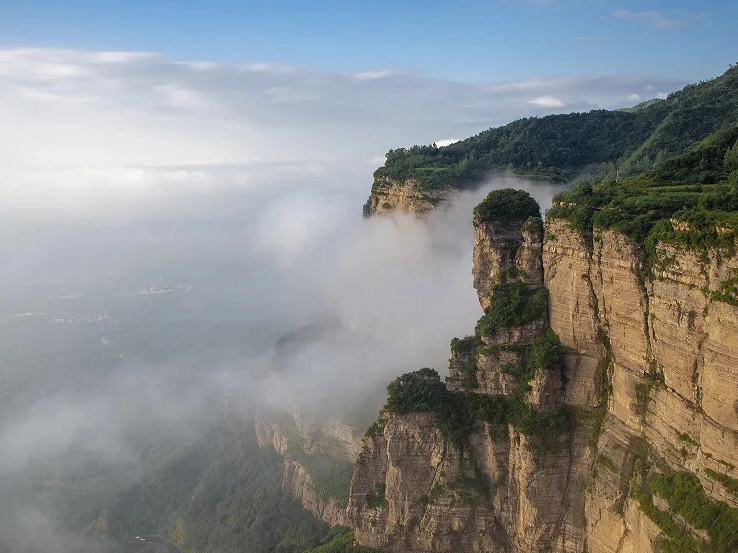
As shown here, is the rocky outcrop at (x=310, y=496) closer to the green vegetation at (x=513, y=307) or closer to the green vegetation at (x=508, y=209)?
the green vegetation at (x=513, y=307)

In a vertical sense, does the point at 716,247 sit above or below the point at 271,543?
above

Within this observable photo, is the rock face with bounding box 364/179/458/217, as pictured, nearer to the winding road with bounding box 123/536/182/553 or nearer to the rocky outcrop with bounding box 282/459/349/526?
the rocky outcrop with bounding box 282/459/349/526

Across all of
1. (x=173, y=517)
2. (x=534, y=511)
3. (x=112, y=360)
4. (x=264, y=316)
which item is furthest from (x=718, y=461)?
(x=112, y=360)

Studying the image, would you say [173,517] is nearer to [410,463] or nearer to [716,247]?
Answer: [410,463]

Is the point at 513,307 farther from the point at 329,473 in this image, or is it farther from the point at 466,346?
the point at 329,473

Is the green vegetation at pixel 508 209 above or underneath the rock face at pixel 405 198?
above

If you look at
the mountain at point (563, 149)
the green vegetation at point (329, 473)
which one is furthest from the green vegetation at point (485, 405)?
the mountain at point (563, 149)
